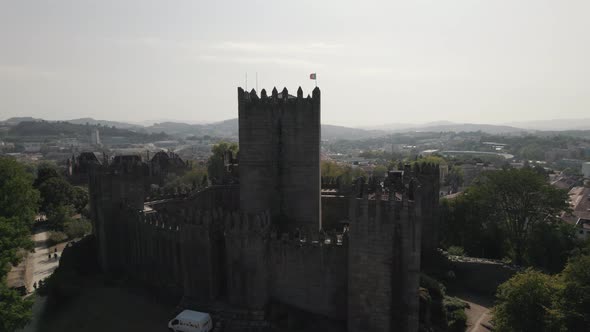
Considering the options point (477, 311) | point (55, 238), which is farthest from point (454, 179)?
point (55, 238)

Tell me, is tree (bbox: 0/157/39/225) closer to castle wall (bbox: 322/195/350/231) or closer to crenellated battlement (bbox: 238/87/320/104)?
crenellated battlement (bbox: 238/87/320/104)

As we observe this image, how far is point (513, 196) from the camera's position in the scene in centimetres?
4684

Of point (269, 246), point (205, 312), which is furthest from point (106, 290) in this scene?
point (269, 246)

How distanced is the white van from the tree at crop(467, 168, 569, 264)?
35.6 meters

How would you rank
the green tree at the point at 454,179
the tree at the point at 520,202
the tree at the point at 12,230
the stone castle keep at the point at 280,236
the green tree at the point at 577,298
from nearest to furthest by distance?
the green tree at the point at 577,298 → the stone castle keep at the point at 280,236 → the tree at the point at 12,230 → the tree at the point at 520,202 → the green tree at the point at 454,179

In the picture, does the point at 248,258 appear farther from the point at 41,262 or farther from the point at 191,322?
the point at 41,262

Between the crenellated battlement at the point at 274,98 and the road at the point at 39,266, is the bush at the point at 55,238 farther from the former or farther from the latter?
the crenellated battlement at the point at 274,98

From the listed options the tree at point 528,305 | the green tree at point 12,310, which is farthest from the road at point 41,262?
the tree at point 528,305

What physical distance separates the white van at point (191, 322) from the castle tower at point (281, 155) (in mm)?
9234

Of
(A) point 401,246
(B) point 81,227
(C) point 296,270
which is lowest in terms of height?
(B) point 81,227

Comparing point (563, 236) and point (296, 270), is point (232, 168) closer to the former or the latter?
point (296, 270)

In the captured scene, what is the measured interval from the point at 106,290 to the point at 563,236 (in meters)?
45.0

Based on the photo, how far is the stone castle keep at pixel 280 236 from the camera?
2364 cm

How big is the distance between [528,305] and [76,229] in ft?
181
